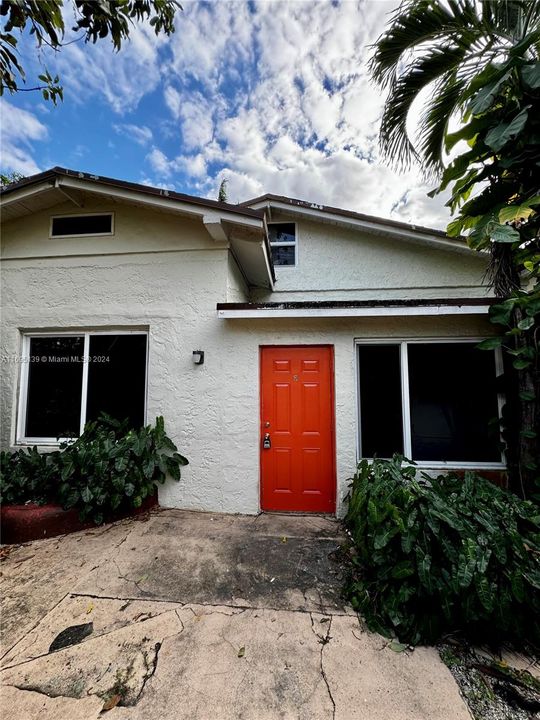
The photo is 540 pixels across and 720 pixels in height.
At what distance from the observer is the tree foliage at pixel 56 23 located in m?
2.72

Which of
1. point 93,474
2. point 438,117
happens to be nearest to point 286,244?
point 438,117

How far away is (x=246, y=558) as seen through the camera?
3.21m

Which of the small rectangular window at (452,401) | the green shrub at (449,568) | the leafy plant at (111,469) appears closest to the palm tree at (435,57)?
the small rectangular window at (452,401)

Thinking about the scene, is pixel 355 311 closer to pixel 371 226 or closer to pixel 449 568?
pixel 449 568

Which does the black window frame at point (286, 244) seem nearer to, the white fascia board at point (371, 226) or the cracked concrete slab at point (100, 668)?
the white fascia board at point (371, 226)

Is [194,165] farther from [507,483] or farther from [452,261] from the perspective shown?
[507,483]

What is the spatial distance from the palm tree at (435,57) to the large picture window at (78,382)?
16.5ft

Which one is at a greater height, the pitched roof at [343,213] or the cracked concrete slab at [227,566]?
the pitched roof at [343,213]

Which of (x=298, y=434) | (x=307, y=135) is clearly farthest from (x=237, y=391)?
(x=307, y=135)

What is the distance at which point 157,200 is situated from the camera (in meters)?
4.41

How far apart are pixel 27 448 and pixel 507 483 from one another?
7.04 m

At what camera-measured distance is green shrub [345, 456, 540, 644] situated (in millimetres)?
2172

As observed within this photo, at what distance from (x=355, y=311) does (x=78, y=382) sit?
14.8ft

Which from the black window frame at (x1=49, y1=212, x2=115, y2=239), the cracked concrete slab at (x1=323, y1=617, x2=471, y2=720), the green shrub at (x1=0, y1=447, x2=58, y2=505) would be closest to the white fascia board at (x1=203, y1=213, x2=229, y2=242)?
the black window frame at (x1=49, y1=212, x2=115, y2=239)
